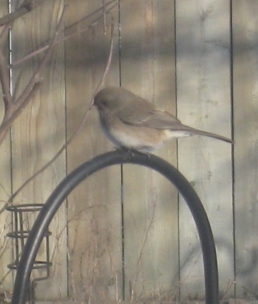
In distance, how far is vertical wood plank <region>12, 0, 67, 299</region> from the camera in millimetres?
3330

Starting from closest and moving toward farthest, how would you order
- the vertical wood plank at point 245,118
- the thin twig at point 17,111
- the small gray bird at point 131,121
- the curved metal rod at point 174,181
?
the thin twig at point 17,111, the curved metal rod at point 174,181, the small gray bird at point 131,121, the vertical wood plank at point 245,118

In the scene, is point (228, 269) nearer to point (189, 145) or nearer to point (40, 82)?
point (189, 145)

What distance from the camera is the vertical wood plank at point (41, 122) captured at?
3330 mm

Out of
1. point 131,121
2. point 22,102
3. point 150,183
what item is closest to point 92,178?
point 150,183

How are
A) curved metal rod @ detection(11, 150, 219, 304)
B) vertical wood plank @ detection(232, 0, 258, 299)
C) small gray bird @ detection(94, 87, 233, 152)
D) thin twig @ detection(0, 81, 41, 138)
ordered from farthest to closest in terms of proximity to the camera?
vertical wood plank @ detection(232, 0, 258, 299) → small gray bird @ detection(94, 87, 233, 152) → curved metal rod @ detection(11, 150, 219, 304) → thin twig @ detection(0, 81, 41, 138)

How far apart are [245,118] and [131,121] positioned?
2.35ft

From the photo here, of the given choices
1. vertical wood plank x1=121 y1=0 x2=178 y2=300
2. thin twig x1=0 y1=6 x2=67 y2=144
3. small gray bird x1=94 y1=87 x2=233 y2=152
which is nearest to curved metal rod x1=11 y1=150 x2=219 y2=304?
thin twig x1=0 y1=6 x2=67 y2=144

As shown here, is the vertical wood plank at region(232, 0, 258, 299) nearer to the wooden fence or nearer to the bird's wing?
the wooden fence

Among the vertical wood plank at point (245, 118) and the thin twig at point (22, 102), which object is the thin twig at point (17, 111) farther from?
the vertical wood plank at point (245, 118)

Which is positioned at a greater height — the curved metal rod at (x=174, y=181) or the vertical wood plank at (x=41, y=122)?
the vertical wood plank at (x=41, y=122)

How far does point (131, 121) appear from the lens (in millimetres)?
2861

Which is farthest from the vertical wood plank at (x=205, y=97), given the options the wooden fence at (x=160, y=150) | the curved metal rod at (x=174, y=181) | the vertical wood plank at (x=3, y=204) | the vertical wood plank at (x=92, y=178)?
the curved metal rod at (x=174, y=181)

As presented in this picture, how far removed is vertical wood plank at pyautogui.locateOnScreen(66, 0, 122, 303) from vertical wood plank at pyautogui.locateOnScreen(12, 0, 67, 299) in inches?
2.0

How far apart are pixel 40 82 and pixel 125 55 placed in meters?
1.59
